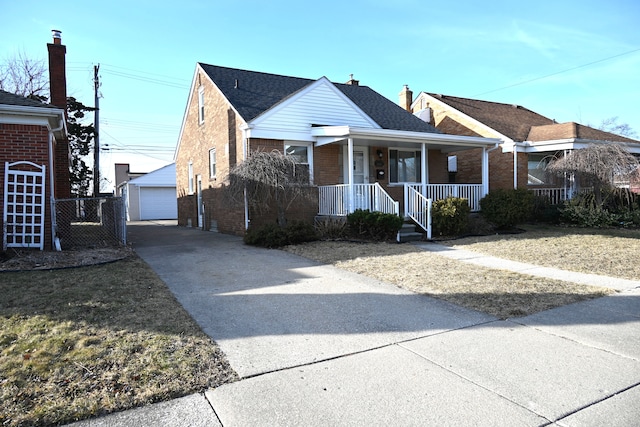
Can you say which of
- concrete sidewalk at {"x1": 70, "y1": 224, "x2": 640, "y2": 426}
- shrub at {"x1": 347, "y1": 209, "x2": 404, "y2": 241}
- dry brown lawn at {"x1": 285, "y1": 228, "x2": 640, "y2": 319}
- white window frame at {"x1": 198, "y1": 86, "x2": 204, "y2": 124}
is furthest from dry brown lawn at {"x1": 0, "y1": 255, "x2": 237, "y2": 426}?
white window frame at {"x1": 198, "y1": 86, "x2": 204, "y2": 124}

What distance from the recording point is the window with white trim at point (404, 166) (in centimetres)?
1539

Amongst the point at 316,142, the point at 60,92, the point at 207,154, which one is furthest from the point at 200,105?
the point at 316,142

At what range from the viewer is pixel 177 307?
502 centimetres

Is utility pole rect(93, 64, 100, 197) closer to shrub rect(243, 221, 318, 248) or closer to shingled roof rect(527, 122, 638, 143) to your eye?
shrub rect(243, 221, 318, 248)

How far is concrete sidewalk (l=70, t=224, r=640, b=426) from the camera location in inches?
105

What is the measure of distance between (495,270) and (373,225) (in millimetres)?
4212

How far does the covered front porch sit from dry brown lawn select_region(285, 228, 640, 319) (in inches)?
65.8

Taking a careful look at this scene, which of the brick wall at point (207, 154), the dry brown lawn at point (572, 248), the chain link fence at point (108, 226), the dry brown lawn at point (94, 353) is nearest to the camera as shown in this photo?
the dry brown lawn at point (94, 353)

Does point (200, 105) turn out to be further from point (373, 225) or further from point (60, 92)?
point (373, 225)

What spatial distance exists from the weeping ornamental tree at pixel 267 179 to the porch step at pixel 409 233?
306 centimetres

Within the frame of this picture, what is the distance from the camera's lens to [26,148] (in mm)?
8852

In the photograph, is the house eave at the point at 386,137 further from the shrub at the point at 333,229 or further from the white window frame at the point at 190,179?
the white window frame at the point at 190,179

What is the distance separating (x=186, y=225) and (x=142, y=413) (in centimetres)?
1803

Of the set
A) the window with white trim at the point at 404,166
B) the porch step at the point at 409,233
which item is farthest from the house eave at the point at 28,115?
the window with white trim at the point at 404,166
